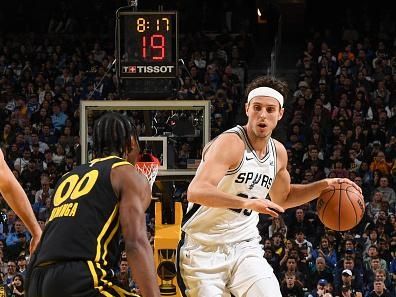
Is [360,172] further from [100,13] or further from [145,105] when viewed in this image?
[100,13]

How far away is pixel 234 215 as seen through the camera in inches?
221

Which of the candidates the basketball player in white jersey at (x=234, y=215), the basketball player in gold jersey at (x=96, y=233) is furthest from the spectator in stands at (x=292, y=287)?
the basketball player in gold jersey at (x=96, y=233)

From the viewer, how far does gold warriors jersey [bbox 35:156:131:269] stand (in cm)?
398

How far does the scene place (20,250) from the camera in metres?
12.4

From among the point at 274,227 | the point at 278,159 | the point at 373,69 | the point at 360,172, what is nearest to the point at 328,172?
the point at 360,172

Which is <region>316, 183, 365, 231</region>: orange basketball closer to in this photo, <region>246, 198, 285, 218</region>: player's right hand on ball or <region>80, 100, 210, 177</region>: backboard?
<region>246, 198, 285, 218</region>: player's right hand on ball

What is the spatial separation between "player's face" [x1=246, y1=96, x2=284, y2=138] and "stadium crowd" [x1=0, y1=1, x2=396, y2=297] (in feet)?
13.3

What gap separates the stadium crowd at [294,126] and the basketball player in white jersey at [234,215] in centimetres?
400

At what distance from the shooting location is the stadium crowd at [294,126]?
11.2m

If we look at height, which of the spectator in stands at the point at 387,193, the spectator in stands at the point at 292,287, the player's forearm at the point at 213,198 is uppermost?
the player's forearm at the point at 213,198

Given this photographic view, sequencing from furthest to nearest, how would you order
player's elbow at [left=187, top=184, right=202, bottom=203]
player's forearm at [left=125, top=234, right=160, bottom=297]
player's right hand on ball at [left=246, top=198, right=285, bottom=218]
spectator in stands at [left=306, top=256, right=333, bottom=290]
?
spectator in stands at [left=306, top=256, right=333, bottom=290], player's elbow at [left=187, top=184, right=202, bottom=203], player's right hand on ball at [left=246, top=198, right=285, bottom=218], player's forearm at [left=125, top=234, right=160, bottom=297]

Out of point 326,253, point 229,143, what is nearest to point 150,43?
point 326,253

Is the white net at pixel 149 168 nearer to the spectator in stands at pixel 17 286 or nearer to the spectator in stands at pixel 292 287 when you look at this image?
the spectator in stands at pixel 292 287

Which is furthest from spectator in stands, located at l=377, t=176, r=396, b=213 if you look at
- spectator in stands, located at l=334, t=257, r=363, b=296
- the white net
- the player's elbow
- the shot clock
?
the player's elbow
